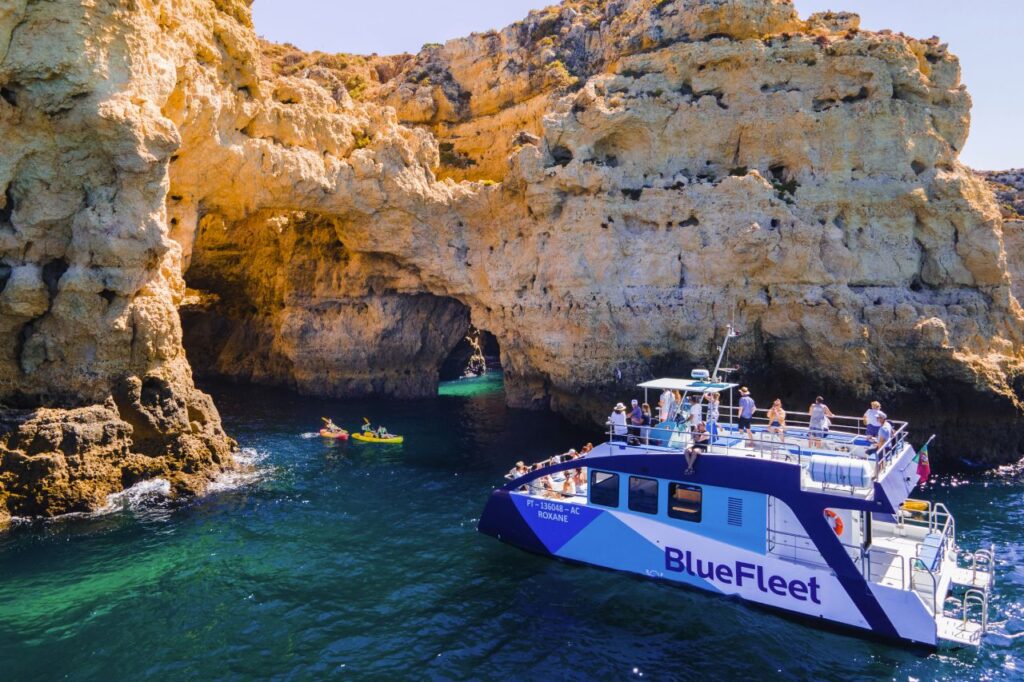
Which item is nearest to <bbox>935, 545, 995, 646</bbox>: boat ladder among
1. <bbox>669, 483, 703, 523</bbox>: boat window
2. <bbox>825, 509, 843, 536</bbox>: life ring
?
<bbox>825, 509, 843, 536</bbox>: life ring

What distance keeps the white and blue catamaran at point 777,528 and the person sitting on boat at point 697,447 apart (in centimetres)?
17

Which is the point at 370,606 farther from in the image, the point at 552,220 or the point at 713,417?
the point at 552,220

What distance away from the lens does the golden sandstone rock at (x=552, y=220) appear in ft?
67.1

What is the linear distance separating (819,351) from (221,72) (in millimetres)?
26771

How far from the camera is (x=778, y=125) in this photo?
99.5 ft

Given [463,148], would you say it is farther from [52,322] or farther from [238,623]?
[238,623]

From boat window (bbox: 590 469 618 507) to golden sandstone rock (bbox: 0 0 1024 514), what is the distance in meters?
14.0

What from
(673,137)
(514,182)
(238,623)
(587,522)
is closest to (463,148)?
(514,182)

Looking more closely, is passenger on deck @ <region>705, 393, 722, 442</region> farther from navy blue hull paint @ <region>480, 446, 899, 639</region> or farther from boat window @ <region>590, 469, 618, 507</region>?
boat window @ <region>590, 469, 618, 507</region>

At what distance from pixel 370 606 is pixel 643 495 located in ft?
23.3

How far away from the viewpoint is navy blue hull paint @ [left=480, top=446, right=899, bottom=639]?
1405 cm

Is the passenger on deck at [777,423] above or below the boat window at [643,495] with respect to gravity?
above

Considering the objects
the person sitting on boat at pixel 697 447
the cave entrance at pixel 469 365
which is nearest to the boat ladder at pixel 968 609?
the person sitting on boat at pixel 697 447

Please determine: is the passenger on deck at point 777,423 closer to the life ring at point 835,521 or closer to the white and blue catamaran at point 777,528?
the white and blue catamaran at point 777,528
